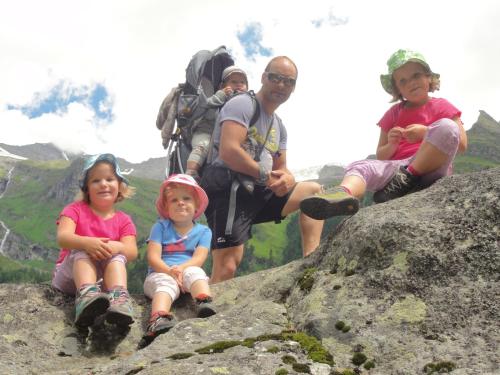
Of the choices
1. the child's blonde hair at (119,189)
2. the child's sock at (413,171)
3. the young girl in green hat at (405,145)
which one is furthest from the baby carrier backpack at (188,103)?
the child's sock at (413,171)

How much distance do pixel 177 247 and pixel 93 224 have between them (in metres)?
1.30

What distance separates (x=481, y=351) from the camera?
149 inches

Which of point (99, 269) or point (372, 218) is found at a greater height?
point (372, 218)

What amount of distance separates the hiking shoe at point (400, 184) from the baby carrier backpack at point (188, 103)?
4778 millimetres

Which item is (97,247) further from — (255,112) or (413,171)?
(413,171)

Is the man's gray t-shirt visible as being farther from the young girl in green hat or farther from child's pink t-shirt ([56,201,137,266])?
child's pink t-shirt ([56,201,137,266])

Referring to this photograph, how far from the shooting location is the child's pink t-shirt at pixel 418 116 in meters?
8.14

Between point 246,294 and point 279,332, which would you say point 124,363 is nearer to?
point 279,332

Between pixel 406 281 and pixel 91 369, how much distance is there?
3170 mm

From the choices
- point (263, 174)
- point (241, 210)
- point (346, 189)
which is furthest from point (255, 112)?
point (346, 189)

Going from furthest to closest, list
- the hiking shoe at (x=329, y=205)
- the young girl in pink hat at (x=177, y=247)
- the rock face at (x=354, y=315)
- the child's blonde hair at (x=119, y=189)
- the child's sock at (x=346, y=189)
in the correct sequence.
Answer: the child's blonde hair at (x=119, y=189), the child's sock at (x=346, y=189), the young girl in pink hat at (x=177, y=247), the hiking shoe at (x=329, y=205), the rock face at (x=354, y=315)

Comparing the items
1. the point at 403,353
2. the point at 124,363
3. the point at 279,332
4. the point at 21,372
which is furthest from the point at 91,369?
the point at 403,353

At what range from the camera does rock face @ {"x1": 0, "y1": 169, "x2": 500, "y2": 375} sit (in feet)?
13.2

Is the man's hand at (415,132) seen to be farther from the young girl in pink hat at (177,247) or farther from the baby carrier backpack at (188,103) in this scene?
the baby carrier backpack at (188,103)
